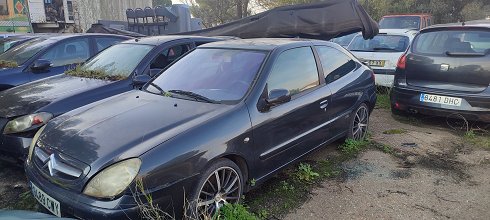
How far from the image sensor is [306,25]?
7.30m

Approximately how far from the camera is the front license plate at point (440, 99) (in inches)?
205

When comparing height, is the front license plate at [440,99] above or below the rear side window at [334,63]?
below

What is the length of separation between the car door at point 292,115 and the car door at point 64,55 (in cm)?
399

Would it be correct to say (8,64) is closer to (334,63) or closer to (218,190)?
(218,190)

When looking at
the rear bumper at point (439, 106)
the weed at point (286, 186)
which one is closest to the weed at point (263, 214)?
the weed at point (286, 186)

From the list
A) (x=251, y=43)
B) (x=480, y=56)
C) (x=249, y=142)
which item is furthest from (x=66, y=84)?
(x=480, y=56)

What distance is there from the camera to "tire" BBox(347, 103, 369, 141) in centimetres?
482

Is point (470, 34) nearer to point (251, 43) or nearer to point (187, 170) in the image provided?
point (251, 43)

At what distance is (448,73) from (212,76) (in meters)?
3.62

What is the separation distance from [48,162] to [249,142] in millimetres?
1576

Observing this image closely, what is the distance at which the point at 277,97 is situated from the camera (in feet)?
10.9

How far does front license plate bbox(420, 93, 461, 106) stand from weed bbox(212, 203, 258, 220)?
149 inches

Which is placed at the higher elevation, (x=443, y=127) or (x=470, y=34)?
(x=470, y=34)

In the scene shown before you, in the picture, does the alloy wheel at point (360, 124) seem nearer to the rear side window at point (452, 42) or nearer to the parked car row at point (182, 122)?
the parked car row at point (182, 122)
